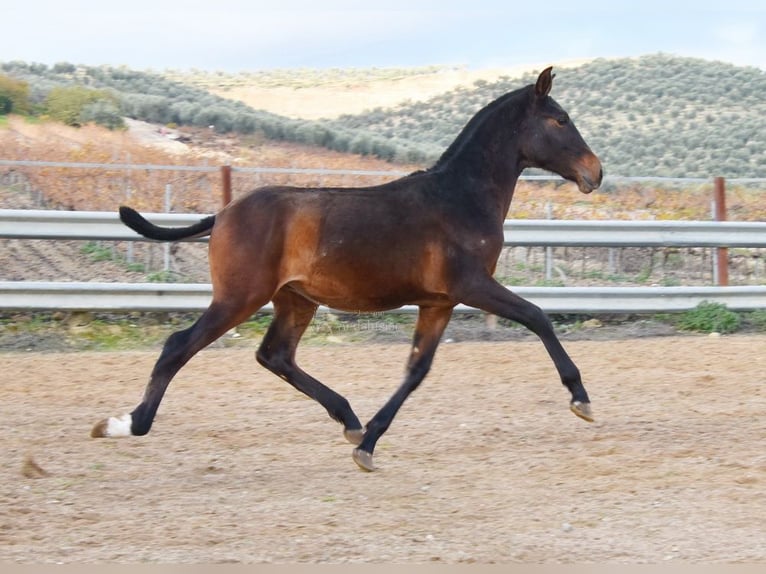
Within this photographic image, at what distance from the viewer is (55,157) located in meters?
18.0

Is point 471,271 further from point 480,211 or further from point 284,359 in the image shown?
point 284,359

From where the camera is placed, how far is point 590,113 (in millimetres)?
41062

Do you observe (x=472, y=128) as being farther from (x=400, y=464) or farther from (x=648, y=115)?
(x=648, y=115)

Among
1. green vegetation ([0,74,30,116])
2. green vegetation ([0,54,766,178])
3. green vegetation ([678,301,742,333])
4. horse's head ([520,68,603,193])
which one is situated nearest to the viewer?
horse's head ([520,68,603,193])

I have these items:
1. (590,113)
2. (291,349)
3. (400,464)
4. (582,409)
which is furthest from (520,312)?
(590,113)

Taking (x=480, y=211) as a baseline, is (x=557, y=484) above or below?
below

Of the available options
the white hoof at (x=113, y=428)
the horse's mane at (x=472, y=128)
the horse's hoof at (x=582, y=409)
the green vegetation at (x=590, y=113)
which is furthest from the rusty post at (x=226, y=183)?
the green vegetation at (x=590, y=113)

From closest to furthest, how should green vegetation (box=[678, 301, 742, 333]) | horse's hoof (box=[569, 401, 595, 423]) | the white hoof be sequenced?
the white hoof, horse's hoof (box=[569, 401, 595, 423]), green vegetation (box=[678, 301, 742, 333])

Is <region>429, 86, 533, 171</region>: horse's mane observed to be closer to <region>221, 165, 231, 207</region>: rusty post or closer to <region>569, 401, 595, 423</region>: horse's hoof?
<region>569, 401, 595, 423</region>: horse's hoof

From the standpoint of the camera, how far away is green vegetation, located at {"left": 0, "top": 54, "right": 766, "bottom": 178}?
31.8m

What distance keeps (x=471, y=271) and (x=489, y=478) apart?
125 centimetres

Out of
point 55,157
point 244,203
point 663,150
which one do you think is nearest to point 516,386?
point 244,203

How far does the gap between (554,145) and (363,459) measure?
2435 millimetres

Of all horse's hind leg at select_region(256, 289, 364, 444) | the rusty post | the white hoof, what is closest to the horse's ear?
horse's hind leg at select_region(256, 289, 364, 444)
